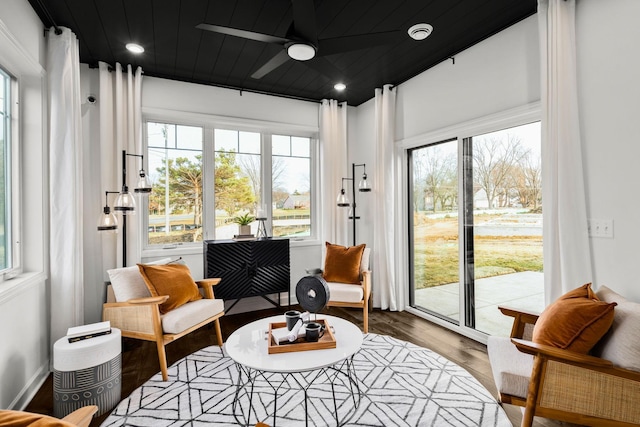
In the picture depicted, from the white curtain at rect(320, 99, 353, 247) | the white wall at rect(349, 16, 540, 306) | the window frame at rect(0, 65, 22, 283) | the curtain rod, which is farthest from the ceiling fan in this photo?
the white curtain at rect(320, 99, 353, 247)

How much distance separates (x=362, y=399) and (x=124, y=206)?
2.59 metres

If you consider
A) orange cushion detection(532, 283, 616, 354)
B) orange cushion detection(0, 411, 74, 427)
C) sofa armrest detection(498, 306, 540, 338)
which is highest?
orange cushion detection(0, 411, 74, 427)

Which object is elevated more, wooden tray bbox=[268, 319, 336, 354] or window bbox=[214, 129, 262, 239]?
window bbox=[214, 129, 262, 239]

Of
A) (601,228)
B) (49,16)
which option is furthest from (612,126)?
(49,16)

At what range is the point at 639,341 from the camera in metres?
1.53

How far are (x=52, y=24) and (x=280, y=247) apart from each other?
288cm

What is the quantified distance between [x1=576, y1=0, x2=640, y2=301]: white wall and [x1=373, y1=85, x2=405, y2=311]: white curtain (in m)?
2.00

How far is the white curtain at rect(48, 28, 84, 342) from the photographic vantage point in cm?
263

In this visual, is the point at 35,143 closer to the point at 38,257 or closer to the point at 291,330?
the point at 38,257

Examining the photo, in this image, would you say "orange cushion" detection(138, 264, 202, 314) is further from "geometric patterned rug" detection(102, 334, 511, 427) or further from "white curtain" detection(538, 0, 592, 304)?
"white curtain" detection(538, 0, 592, 304)

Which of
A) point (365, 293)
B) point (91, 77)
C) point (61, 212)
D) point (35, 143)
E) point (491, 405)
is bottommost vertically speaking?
point (491, 405)

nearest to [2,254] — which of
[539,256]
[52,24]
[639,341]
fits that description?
[52,24]

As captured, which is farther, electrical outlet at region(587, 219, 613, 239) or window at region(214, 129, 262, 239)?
window at region(214, 129, 262, 239)

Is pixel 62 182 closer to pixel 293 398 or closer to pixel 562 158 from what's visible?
pixel 293 398
